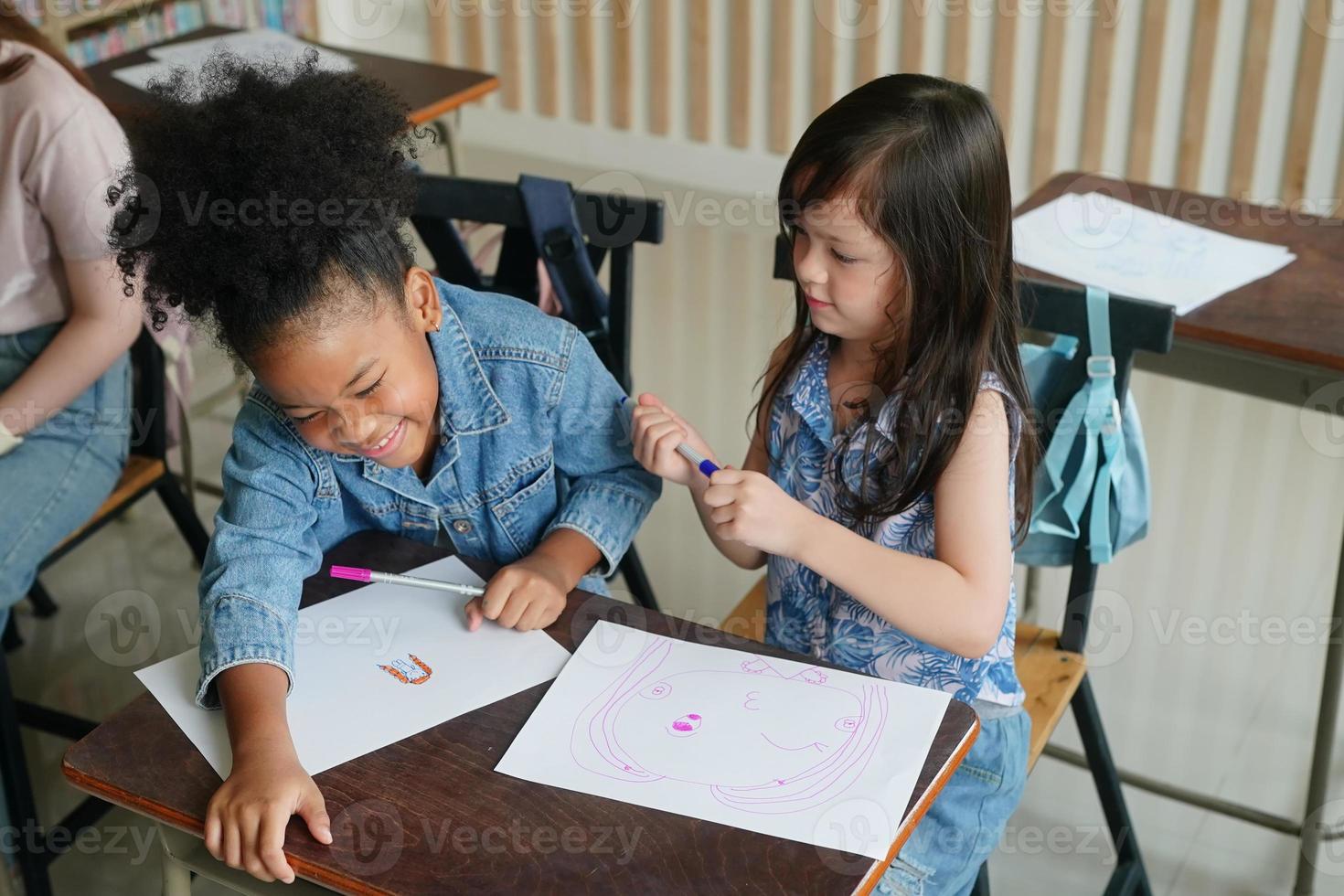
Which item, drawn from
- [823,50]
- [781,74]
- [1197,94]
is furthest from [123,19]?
[1197,94]

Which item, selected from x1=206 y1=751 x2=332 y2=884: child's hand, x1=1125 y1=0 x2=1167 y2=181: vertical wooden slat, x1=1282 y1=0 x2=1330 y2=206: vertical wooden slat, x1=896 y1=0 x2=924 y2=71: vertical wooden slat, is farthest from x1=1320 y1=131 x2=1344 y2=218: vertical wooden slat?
x1=206 y1=751 x2=332 y2=884: child's hand

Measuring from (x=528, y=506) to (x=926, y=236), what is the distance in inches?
19.1

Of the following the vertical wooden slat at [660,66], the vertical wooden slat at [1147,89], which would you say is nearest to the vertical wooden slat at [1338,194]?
the vertical wooden slat at [1147,89]

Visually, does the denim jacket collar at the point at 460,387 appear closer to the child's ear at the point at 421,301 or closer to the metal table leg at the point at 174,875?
the child's ear at the point at 421,301

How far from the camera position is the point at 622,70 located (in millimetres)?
4391

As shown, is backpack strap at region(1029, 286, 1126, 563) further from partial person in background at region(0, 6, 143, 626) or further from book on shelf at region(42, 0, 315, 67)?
book on shelf at region(42, 0, 315, 67)

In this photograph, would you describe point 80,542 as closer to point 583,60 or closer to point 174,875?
point 174,875

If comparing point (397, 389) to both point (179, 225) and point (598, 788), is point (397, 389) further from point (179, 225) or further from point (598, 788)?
point (598, 788)

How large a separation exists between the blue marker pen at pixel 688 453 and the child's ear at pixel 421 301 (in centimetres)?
20

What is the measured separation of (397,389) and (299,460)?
0.13 meters

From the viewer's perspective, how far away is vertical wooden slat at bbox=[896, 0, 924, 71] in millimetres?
3816

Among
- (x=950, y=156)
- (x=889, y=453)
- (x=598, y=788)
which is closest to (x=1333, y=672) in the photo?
(x=889, y=453)

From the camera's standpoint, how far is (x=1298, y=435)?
301cm

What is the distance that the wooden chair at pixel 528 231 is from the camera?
1.60 metres
